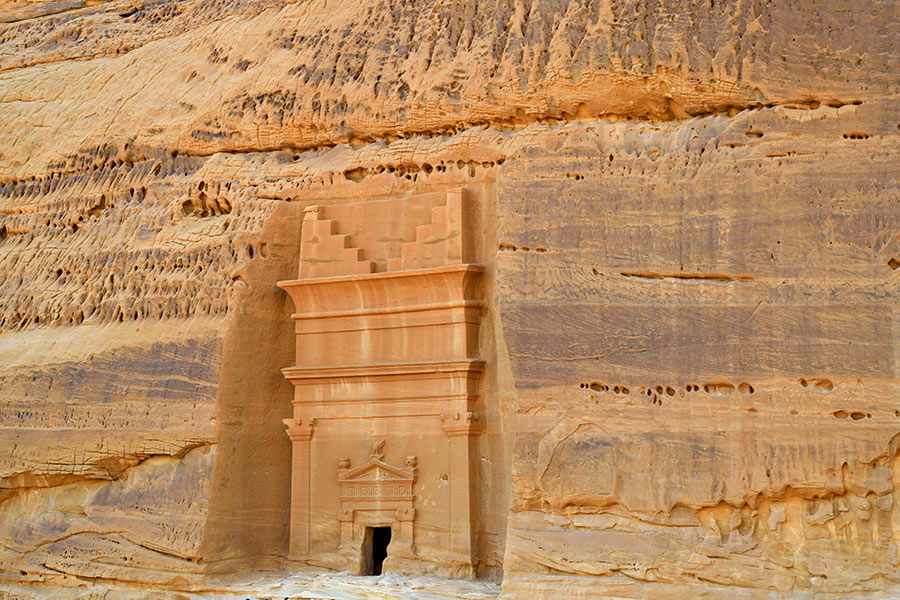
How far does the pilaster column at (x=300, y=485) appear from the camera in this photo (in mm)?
11547

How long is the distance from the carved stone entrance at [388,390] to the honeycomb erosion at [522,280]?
129mm

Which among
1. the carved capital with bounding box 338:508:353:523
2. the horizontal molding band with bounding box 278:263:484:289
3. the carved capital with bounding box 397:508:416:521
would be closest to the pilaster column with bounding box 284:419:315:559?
the carved capital with bounding box 338:508:353:523

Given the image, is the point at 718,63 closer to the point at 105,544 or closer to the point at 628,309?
the point at 628,309

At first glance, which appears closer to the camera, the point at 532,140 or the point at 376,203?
the point at 532,140

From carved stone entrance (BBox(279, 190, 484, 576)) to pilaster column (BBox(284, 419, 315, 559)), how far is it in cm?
1

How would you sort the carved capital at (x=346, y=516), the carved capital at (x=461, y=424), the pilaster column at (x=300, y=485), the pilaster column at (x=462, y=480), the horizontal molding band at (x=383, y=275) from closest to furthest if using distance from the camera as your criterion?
the pilaster column at (x=462, y=480) < the carved capital at (x=461, y=424) < the horizontal molding band at (x=383, y=275) < the carved capital at (x=346, y=516) < the pilaster column at (x=300, y=485)

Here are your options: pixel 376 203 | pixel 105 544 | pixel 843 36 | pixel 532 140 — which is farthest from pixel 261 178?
pixel 843 36

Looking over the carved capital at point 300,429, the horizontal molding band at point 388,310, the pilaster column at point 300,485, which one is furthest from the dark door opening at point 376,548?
the horizontal molding band at point 388,310

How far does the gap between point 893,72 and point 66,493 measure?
29.3 feet

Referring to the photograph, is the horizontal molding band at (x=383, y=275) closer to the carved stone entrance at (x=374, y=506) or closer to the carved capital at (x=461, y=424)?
the carved capital at (x=461, y=424)

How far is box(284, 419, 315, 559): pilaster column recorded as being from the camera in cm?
1155

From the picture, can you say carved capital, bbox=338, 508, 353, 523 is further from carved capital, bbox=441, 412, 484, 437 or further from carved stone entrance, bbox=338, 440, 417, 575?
carved capital, bbox=441, 412, 484, 437

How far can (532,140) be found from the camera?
35.7 ft

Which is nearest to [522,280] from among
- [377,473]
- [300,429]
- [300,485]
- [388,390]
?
[388,390]
